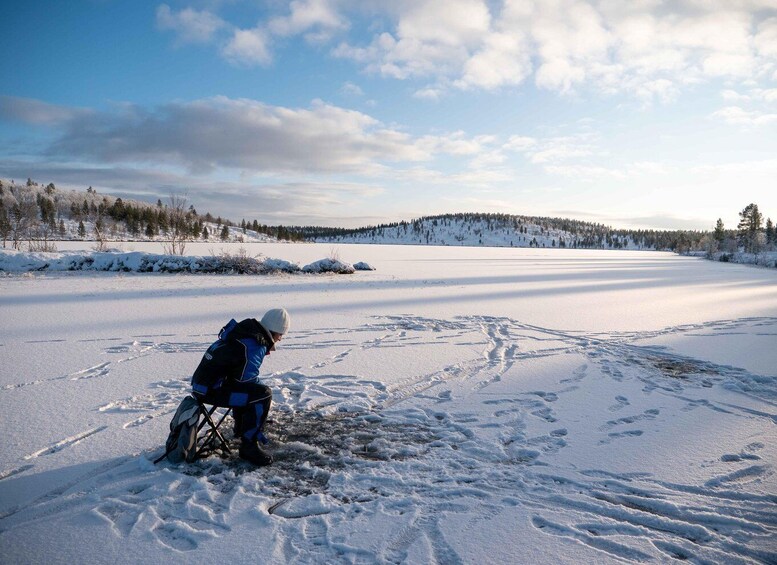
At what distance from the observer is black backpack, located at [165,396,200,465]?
3504mm

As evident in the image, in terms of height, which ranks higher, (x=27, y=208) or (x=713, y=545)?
(x=27, y=208)

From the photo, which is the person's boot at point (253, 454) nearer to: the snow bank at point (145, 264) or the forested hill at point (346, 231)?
the snow bank at point (145, 264)

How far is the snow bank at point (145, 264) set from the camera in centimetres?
1817

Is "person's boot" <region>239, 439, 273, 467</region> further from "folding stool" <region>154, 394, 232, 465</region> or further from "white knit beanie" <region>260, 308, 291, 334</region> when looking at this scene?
"white knit beanie" <region>260, 308, 291, 334</region>

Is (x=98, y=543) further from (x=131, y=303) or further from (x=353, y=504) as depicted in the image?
(x=131, y=303)

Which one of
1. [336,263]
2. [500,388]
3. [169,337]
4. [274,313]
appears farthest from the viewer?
[336,263]

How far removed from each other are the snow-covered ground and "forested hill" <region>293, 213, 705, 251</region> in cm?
15049

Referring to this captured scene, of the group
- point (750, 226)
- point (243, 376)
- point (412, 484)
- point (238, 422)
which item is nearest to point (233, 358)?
point (243, 376)

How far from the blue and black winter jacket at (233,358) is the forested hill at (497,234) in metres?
154

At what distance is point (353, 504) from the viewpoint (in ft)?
10.1

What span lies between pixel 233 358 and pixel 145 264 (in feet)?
63.2

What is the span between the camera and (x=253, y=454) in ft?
11.6

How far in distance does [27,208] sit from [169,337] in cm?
2979

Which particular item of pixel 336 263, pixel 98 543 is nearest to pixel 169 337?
pixel 98 543
